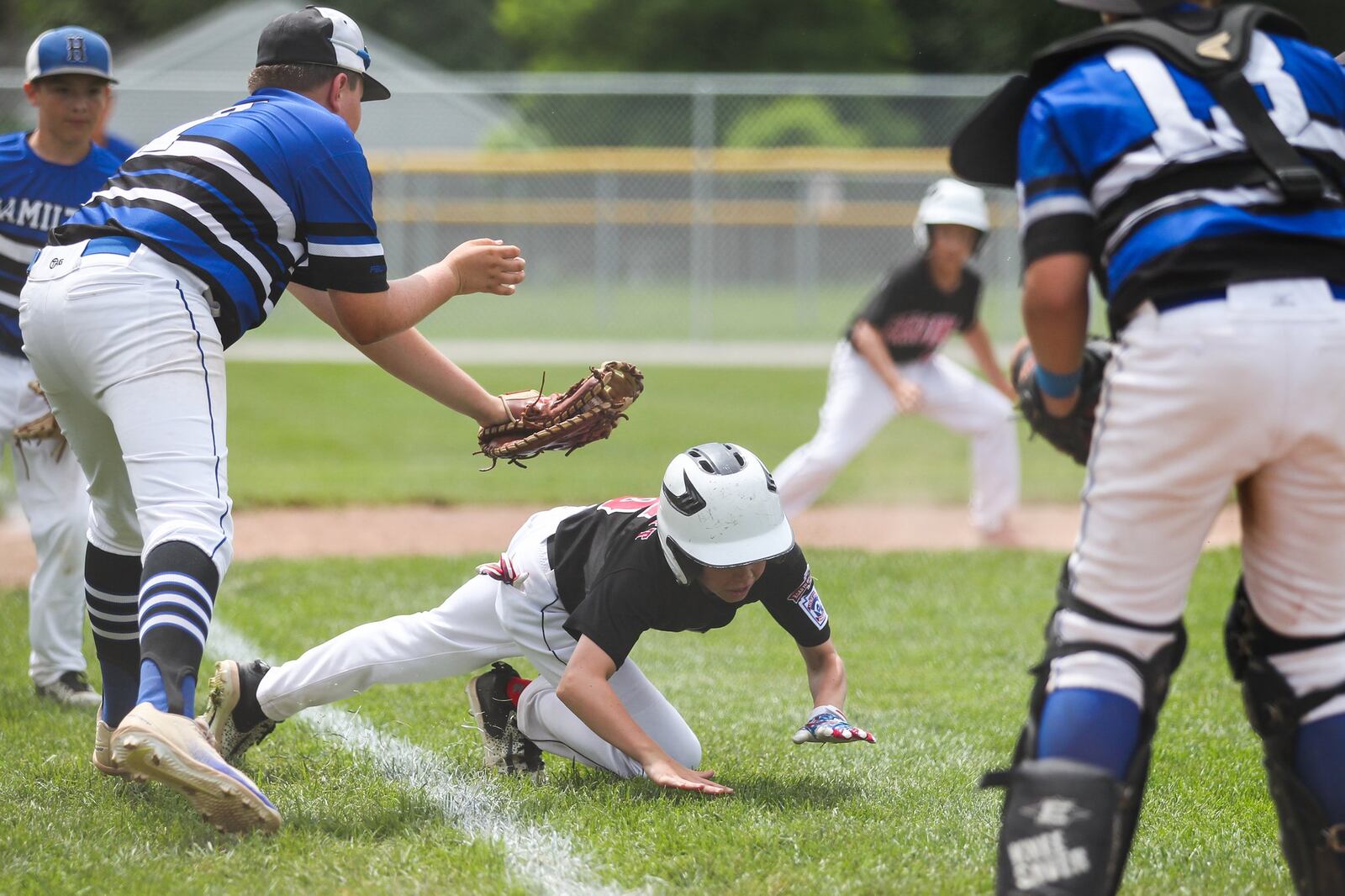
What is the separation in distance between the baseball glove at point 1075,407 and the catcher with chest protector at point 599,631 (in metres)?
0.81

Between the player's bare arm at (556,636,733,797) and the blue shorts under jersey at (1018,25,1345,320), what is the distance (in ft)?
5.25

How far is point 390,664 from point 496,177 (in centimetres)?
1765

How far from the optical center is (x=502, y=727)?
4.05 metres

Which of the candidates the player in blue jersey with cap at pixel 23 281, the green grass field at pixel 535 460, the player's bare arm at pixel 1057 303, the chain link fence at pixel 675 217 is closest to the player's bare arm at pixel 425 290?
the player's bare arm at pixel 1057 303

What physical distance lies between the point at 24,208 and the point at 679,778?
3.46 meters

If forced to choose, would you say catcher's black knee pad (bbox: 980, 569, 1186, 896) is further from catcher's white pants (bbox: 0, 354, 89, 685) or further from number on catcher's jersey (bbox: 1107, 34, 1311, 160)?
catcher's white pants (bbox: 0, 354, 89, 685)

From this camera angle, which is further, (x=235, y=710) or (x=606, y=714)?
(x=235, y=710)

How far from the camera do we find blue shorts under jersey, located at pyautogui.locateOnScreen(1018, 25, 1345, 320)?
7.86ft

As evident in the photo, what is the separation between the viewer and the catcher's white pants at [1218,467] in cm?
233

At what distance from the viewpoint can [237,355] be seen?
19078 millimetres

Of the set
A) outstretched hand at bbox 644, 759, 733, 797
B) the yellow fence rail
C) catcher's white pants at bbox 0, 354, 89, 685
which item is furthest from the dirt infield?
the yellow fence rail

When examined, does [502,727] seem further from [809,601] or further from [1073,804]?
[1073,804]

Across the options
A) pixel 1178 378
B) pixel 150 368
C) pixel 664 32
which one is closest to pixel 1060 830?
pixel 1178 378

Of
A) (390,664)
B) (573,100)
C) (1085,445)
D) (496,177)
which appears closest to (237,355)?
(496,177)
